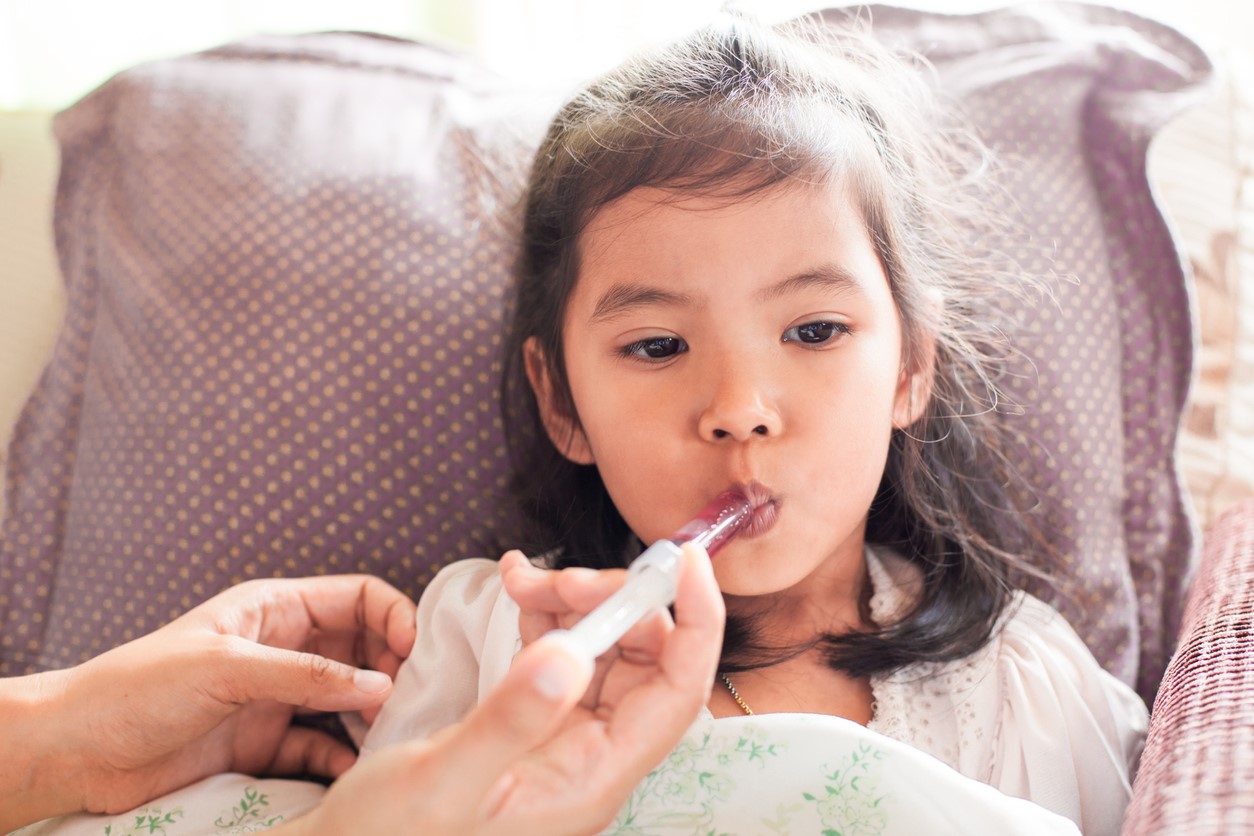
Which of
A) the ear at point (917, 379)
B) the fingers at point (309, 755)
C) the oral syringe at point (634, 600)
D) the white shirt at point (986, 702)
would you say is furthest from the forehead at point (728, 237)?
the fingers at point (309, 755)

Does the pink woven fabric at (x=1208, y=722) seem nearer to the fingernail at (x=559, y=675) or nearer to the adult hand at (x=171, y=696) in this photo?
the fingernail at (x=559, y=675)

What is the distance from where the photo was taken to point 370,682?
Answer: 98cm

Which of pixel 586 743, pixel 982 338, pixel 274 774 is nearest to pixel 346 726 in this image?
pixel 274 774

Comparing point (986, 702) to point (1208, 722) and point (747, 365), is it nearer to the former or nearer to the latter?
point (1208, 722)

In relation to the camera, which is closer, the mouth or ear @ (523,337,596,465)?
the mouth

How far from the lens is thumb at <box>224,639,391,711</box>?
3.09 feet

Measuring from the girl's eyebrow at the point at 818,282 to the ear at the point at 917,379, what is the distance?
6.2 inches

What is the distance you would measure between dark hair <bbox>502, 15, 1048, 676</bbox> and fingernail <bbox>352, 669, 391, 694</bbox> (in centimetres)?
26

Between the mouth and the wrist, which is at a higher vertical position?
the mouth

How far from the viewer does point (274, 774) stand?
1145 mm

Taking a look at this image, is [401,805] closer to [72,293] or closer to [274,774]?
[274,774]

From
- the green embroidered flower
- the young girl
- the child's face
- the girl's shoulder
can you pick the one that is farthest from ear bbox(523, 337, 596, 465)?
the green embroidered flower

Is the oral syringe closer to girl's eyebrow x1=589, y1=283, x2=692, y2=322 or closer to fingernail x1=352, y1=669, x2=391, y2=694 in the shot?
girl's eyebrow x1=589, y1=283, x2=692, y2=322

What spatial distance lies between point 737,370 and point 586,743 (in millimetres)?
344
